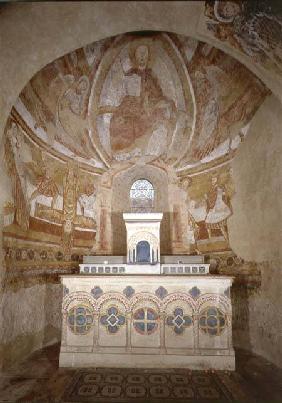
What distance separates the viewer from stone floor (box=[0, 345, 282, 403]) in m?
6.20

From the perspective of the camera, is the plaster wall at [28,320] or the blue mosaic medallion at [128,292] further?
the blue mosaic medallion at [128,292]

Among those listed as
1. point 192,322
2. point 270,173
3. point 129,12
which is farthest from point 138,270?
point 129,12

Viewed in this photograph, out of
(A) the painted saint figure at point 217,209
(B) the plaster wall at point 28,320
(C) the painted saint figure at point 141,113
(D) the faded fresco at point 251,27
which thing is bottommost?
(B) the plaster wall at point 28,320

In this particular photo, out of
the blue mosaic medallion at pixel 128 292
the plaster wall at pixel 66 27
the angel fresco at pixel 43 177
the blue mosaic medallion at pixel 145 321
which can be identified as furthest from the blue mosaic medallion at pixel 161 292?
the plaster wall at pixel 66 27

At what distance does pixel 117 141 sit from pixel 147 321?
22.1 ft

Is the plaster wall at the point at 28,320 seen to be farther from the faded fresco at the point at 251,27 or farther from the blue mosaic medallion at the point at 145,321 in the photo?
the faded fresco at the point at 251,27

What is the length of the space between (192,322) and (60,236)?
499 cm

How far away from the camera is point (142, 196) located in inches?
497

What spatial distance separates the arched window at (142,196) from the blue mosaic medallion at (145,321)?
4.85m

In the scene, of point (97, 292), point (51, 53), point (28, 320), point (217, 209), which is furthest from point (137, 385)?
point (51, 53)

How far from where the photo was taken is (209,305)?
810 cm

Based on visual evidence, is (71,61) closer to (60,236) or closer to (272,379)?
(60,236)

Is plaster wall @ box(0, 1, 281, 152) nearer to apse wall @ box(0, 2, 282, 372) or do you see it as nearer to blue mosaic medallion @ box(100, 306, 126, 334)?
apse wall @ box(0, 2, 282, 372)

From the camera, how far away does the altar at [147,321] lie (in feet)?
25.9
